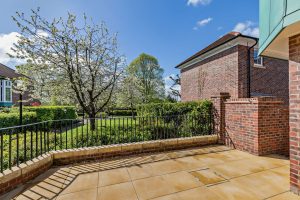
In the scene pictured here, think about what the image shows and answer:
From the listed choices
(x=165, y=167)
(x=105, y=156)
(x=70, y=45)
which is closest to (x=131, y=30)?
(x=70, y=45)

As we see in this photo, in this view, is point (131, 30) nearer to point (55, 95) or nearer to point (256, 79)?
point (55, 95)

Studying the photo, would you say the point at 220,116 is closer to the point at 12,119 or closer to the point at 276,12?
the point at 276,12

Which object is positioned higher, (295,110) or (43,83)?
(43,83)

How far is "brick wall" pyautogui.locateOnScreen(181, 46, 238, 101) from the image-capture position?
33.1ft

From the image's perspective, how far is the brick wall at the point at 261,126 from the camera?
443 cm

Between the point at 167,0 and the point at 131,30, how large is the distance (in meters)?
2.19

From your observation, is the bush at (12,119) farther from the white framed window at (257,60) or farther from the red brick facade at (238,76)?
the white framed window at (257,60)

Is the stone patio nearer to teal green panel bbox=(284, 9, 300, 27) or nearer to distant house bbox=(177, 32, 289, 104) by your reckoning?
teal green panel bbox=(284, 9, 300, 27)

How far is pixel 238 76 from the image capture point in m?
9.74

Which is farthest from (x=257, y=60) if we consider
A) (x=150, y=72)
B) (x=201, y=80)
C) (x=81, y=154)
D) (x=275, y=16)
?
(x=150, y=72)

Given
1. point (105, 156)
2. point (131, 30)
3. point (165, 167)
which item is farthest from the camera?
point (131, 30)

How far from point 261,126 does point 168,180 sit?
3.22m

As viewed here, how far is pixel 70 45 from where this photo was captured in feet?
19.2

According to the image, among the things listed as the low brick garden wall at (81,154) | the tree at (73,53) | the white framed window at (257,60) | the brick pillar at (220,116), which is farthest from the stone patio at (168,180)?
the white framed window at (257,60)
